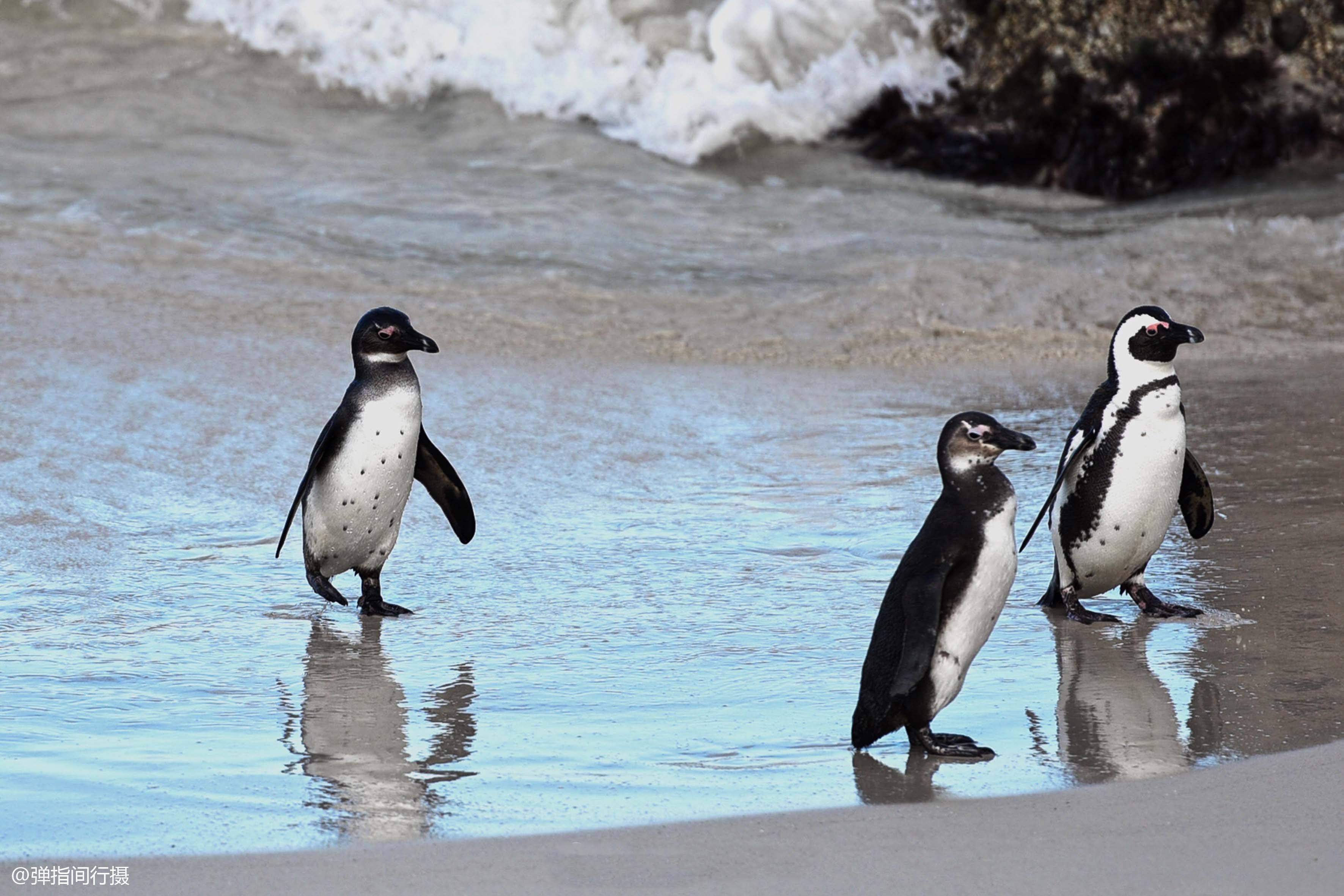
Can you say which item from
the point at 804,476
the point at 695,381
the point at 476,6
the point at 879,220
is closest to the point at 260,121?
the point at 476,6

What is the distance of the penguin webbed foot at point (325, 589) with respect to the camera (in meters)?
3.67

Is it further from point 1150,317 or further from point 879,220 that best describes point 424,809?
point 879,220

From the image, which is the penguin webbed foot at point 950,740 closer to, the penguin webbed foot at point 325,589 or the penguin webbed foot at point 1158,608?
the penguin webbed foot at point 1158,608

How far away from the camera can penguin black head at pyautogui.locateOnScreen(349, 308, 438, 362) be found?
3648mm

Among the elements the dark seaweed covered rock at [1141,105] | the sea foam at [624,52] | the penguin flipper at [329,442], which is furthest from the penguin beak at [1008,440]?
the sea foam at [624,52]

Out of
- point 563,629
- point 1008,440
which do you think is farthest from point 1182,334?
point 563,629

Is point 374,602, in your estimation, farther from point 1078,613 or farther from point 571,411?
point 571,411

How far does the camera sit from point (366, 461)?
12.1 ft

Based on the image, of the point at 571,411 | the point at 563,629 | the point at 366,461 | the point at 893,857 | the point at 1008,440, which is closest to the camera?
the point at 893,857

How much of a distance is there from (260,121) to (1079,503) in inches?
344

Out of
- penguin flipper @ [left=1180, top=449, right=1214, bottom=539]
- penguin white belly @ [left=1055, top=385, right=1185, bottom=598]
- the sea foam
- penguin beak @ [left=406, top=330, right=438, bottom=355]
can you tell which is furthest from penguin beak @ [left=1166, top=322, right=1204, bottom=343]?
the sea foam

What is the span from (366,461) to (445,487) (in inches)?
10.4

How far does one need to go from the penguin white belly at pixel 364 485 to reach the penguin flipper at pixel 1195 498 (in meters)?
1.80

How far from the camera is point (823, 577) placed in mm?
3754
